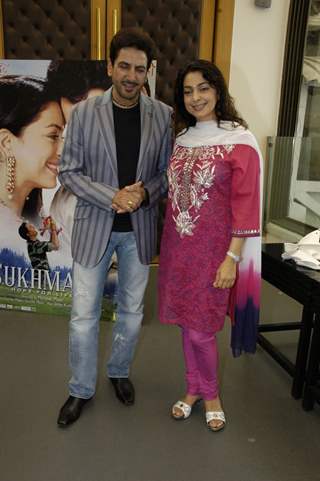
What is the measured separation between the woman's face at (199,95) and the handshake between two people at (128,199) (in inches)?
14.4

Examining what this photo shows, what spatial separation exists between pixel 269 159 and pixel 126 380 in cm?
283

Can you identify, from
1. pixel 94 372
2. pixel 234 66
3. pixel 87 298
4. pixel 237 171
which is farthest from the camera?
pixel 234 66

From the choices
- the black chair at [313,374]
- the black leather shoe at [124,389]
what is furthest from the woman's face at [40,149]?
the black chair at [313,374]

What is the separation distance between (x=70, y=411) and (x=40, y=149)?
60.6 inches

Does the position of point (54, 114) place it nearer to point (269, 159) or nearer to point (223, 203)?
point (223, 203)

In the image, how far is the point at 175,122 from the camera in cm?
185

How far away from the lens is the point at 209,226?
168cm

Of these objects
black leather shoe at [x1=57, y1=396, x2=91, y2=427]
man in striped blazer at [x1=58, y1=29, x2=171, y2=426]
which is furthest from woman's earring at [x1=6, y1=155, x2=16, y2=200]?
black leather shoe at [x1=57, y1=396, x2=91, y2=427]

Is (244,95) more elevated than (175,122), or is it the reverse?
(244,95)

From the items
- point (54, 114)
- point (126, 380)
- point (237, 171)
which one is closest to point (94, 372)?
point (126, 380)

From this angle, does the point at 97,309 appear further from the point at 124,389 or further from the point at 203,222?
the point at 203,222

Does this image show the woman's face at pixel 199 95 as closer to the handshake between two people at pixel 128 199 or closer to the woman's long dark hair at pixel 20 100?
the handshake between two people at pixel 128 199

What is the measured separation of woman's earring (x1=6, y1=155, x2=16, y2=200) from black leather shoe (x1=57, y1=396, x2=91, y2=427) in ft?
4.59

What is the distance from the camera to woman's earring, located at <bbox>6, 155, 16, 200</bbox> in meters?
2.69
